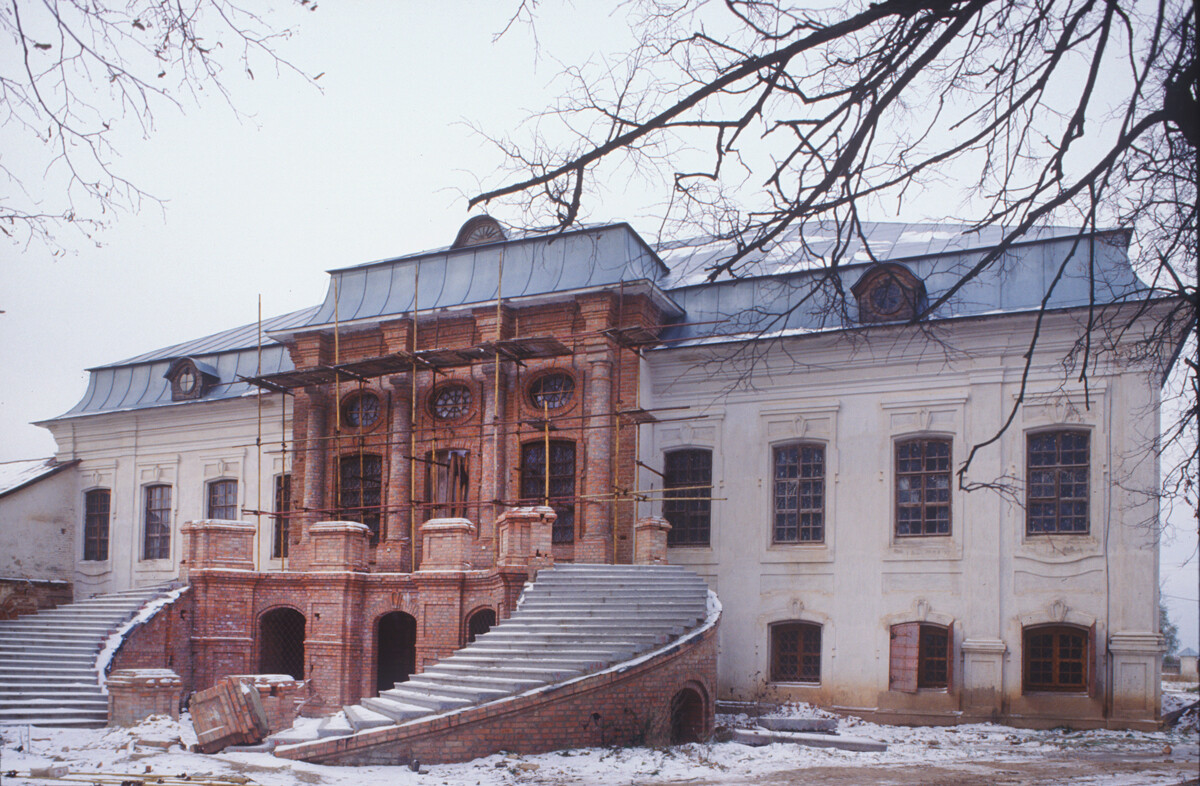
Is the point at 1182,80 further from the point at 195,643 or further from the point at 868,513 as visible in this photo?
the point at 195,643

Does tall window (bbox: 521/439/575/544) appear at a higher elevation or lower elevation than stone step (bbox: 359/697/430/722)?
higher

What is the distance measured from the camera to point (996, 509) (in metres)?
17.7

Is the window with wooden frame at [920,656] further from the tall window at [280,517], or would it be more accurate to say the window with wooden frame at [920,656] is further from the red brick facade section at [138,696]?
the tall window at [280,517]

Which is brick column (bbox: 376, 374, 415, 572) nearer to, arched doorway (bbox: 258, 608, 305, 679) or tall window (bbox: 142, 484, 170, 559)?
arched doorway (bbox: 258, 608, 305, 679)

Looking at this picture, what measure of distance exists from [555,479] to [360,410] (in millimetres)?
4436

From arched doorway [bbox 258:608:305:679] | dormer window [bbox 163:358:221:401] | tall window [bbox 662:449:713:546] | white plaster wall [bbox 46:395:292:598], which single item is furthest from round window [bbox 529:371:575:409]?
dormer window [bbox 163:358:221:401]

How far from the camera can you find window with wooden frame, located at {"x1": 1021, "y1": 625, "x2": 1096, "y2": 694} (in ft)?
55.8

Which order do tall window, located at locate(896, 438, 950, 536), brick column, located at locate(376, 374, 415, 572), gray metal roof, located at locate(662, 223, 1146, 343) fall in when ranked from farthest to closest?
brick column, located at locate(376, 374, 415, 572) < tall window, located at locate(896, 438, 950, 536) < gray metal roof, located at locate(662, 223, 1146, 343)

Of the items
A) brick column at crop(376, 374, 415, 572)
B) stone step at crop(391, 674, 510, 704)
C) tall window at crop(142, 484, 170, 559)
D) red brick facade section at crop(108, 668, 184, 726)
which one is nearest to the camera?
stone step at crop(391, 674, 510, 704)

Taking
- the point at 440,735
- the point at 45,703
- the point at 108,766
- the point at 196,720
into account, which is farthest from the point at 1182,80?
the point at 45,703

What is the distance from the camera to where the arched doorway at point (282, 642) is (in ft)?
63.3

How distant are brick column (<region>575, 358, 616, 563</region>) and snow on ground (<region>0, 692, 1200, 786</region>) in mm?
5632

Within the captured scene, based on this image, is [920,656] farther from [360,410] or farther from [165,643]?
[165,643]

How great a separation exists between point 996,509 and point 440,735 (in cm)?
994
